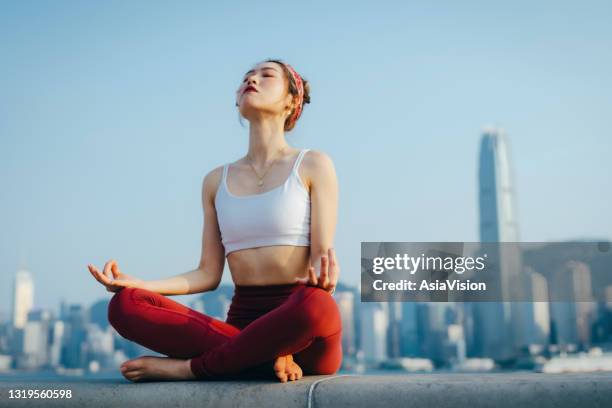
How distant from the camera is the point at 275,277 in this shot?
118 inches

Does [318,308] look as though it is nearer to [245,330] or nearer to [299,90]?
[245,330]

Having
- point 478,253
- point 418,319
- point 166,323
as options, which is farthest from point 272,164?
point 418,319

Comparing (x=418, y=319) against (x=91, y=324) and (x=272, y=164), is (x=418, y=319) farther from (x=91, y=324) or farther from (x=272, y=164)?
(x=272, y=164)

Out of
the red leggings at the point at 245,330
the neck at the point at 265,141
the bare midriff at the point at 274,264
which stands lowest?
the red leggings at the point at 245,330

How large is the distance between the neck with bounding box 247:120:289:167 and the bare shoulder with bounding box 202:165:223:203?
0.18 m

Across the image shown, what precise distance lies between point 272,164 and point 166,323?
2.96ft

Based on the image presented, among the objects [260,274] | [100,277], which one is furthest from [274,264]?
[100,277]

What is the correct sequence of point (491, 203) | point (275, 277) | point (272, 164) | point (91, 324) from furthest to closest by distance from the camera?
1. point (491, 203)
2. point (91, 324)
3. point (272, 164)
4. point (275, 277)

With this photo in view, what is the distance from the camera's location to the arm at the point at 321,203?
2.97 metres

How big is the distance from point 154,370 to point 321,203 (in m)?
0.95

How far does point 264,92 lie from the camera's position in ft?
10.8

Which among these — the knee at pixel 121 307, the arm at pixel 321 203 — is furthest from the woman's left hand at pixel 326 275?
the knee at pixel 121 307

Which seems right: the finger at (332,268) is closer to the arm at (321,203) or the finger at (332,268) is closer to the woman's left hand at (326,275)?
the woman's left hand at (326,275)

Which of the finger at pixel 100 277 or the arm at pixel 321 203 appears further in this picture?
the arm at pixel 321 203
